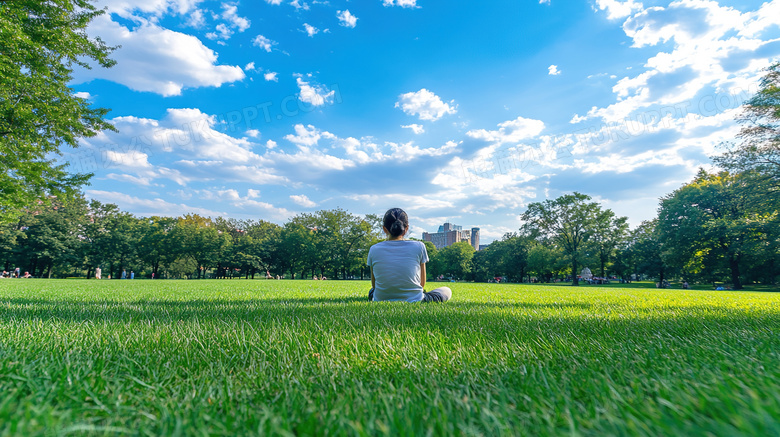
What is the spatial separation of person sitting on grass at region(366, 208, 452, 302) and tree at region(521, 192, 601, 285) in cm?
4783

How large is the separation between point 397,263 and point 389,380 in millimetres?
3666

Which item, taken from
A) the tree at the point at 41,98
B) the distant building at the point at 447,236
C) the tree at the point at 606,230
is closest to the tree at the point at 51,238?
the tree at the point at 41,98

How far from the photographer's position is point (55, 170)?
32.8 feet

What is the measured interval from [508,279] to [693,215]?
4930 centimetres

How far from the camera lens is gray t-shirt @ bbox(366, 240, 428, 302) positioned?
517 centimetres

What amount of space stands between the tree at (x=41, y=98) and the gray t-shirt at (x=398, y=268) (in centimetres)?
863

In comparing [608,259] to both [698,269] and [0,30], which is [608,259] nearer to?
[698,269]

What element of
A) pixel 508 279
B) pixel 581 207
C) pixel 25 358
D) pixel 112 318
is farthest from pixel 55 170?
pixel 508 279


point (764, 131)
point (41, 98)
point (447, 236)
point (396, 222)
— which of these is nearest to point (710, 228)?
point (764, 131)

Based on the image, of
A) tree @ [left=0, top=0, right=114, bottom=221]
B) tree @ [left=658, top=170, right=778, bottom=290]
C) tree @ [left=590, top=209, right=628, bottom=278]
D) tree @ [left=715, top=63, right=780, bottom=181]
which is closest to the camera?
tree @ [left=0, top=0, right=114, bottom=221]

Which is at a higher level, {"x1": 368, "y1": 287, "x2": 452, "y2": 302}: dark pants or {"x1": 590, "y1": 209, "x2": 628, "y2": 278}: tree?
{"x1": 590, "y1": 209, "x2": 628, "y2": 278}: tree

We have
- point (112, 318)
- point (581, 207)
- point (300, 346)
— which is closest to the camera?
point (300, 346)

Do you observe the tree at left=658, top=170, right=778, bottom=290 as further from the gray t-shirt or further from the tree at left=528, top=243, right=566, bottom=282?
the gray t-shirt

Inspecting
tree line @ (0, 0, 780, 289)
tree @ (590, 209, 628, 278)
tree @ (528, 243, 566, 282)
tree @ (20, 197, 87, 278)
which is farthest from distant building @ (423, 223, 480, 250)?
tree @ (20, 197, 87, 278)
